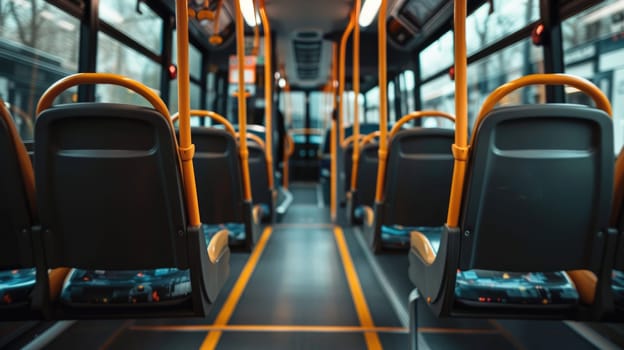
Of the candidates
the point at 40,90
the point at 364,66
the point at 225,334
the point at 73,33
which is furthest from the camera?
the point at 364,66

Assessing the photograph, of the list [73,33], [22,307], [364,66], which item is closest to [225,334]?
[22,307]

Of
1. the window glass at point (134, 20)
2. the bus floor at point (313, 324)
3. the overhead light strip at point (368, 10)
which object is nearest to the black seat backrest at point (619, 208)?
the bus floor at point (313, 324)

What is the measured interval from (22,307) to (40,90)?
1.80 meters

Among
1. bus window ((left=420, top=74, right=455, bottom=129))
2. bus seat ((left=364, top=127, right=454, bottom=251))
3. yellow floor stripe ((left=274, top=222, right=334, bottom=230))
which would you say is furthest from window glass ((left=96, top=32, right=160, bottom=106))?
bus window ((left=420, top=74, right=455, bottom=129))

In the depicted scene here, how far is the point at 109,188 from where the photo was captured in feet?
4.48

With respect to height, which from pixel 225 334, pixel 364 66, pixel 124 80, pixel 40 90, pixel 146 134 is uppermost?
pixel 364 66

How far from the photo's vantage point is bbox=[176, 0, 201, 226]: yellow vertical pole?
1403 millimetres

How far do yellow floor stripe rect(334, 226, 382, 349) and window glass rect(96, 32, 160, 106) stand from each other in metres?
2.29

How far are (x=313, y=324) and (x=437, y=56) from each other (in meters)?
3.76

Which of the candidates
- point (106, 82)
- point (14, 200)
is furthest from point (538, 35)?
point (14, 200)

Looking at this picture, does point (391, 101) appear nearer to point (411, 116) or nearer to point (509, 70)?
point (509, 70)

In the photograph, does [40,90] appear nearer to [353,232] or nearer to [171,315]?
[171,315]

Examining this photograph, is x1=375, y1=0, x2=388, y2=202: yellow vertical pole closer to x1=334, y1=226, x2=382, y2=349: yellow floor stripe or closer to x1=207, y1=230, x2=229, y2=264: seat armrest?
x1=334, y1=226, x2=382, y2=349: yellow floor stripe

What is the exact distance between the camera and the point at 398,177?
2447 millimetres
